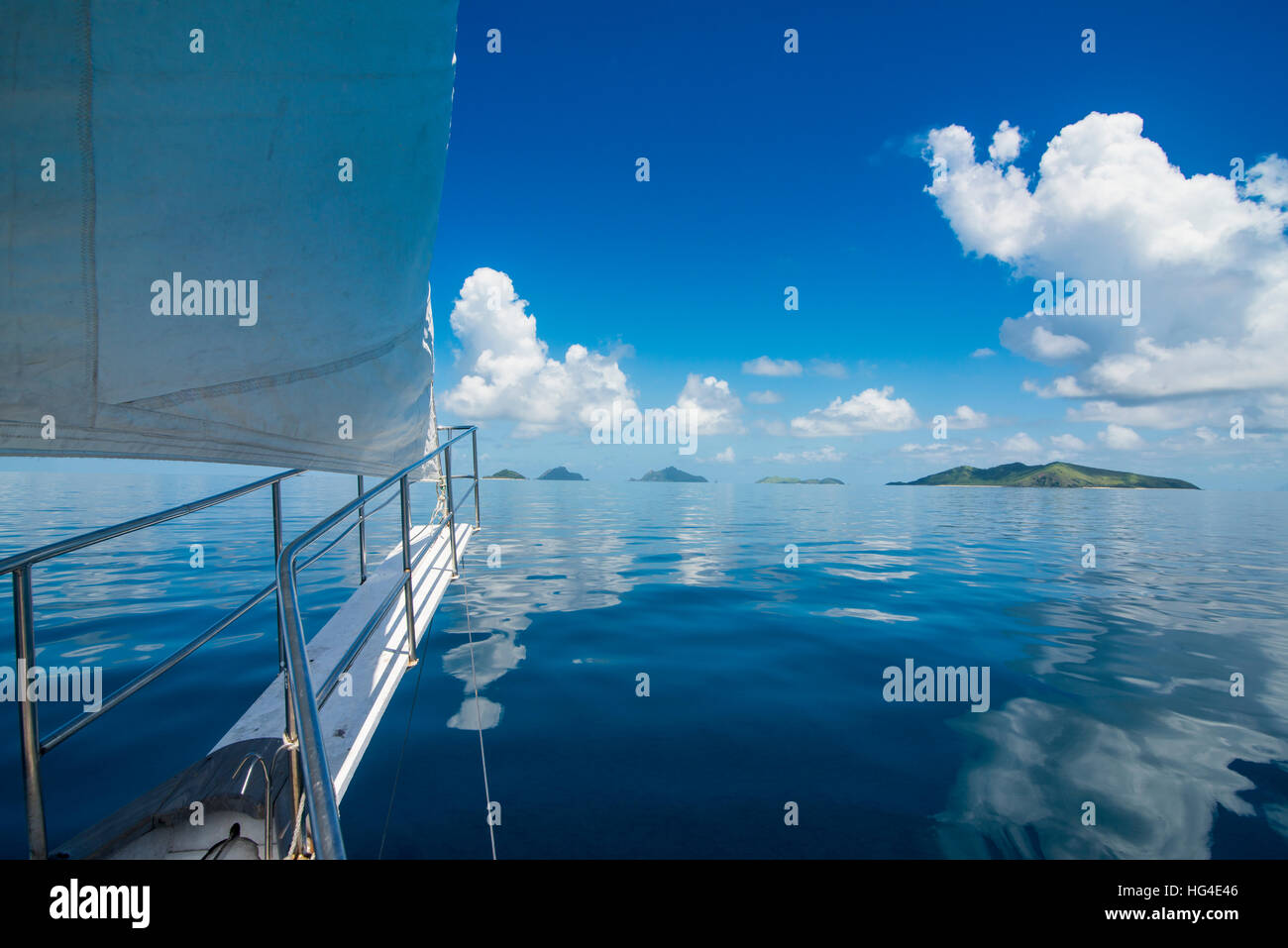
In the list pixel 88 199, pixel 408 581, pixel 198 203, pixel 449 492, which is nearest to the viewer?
pixel 88 199

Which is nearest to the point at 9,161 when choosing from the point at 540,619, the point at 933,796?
the point at 933,796

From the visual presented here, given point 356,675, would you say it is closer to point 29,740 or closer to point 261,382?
point 29,740

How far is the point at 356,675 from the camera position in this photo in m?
3.65

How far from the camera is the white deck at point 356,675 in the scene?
276 cm

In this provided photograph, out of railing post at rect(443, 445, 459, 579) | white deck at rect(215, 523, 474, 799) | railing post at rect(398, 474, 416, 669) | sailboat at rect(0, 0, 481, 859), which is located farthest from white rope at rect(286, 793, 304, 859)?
railing post at rect(443, 445, 459, 579)

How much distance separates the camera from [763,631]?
20.3 feet

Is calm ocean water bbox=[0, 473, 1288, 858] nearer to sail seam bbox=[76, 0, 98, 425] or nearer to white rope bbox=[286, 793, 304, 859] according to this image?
white rope bbox=[286, 793, 304, 859]

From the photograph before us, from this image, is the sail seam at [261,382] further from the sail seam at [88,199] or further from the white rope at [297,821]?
the white rope at [297,821]

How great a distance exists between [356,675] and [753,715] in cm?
284

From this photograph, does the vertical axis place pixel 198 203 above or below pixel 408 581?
above

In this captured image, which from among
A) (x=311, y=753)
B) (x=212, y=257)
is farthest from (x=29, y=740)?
→ (x=212, y=257)

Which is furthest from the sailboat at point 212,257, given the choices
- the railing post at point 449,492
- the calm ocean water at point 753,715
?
the railing post at point 449,492

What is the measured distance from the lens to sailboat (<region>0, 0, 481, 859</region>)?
1.25 metres
